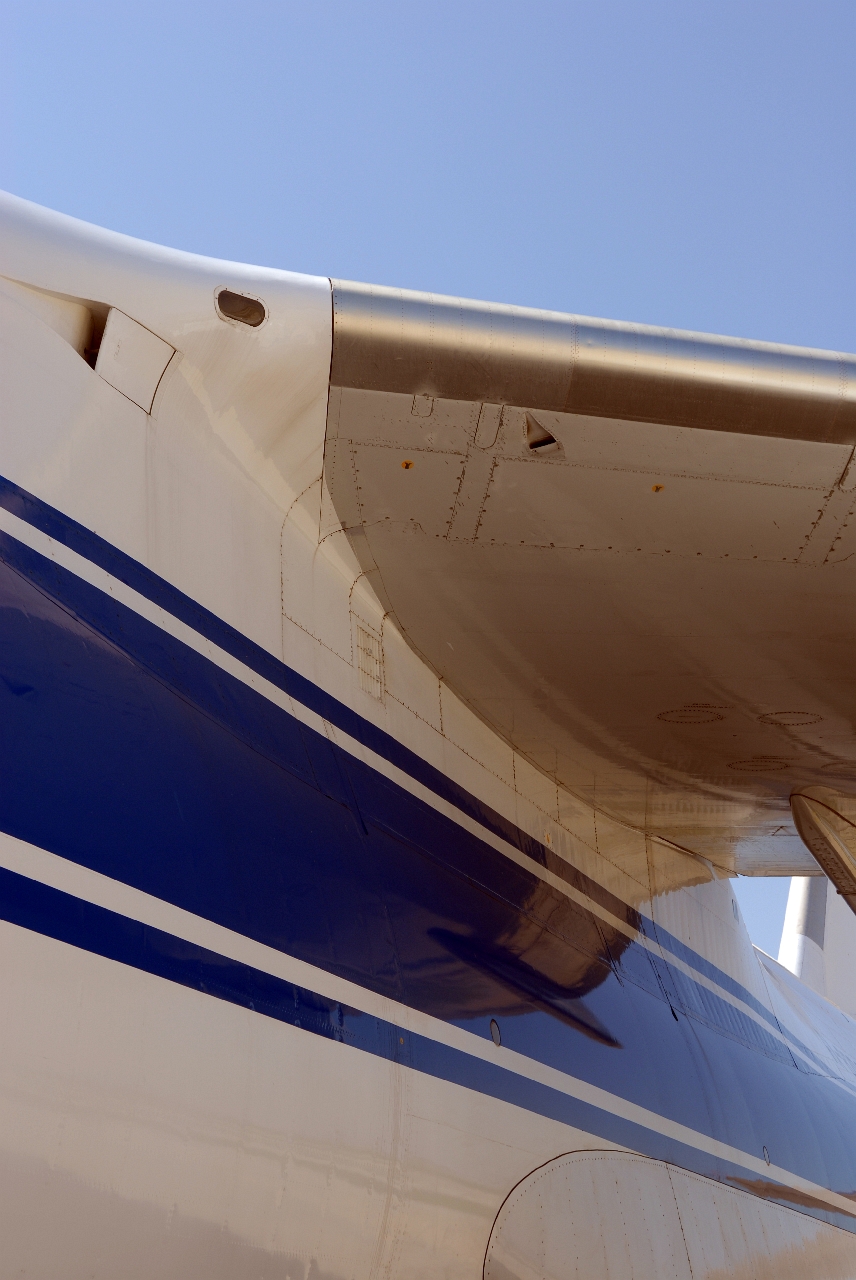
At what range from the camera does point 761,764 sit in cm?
693

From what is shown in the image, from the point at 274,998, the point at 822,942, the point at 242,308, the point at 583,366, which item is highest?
the point at 242,308

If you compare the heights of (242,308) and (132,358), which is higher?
(242,308)

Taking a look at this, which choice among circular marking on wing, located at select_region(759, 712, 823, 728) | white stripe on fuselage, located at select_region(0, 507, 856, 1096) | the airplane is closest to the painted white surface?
the airplane

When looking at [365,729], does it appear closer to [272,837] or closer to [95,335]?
[272,837]

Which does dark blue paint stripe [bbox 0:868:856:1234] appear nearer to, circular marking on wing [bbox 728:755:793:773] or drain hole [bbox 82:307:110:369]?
drain hole [bbox 82:307:110:369]

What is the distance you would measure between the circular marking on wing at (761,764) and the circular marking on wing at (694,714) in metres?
0.76

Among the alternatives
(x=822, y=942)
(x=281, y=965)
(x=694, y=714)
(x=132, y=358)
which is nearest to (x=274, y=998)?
(x=281, y=965)

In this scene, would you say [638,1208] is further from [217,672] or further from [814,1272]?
[217,672]

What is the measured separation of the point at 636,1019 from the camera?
6.09 m

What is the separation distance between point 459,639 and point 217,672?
72.3 inches

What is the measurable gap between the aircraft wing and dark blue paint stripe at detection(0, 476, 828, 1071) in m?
0.62

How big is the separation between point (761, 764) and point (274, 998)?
4.53m

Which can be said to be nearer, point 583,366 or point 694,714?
point 583,366

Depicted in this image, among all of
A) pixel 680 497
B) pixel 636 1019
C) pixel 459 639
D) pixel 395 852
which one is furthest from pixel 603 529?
pixel 636 1019
